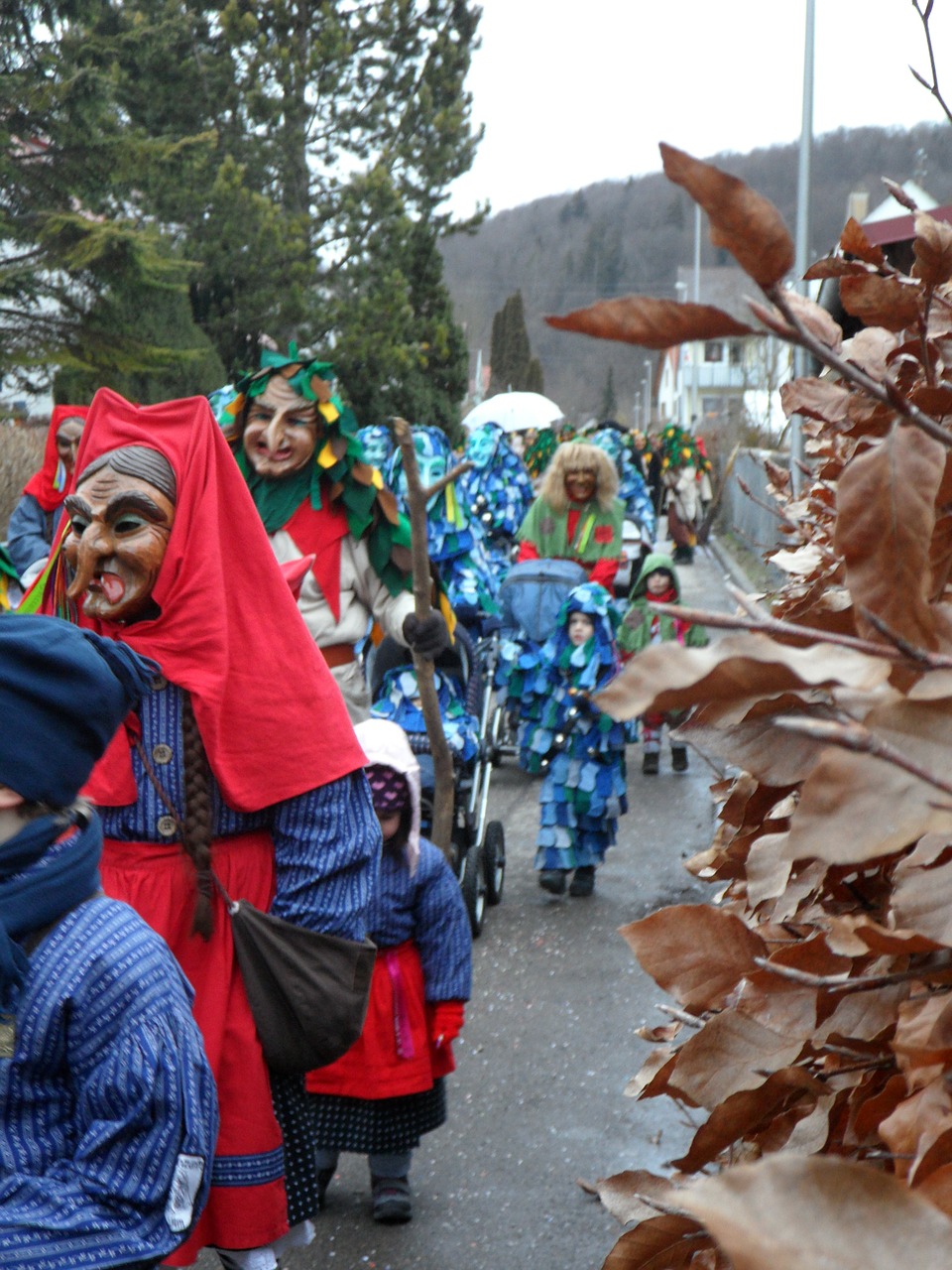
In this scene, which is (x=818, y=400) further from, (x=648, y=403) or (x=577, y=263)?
(x=577, y=263)

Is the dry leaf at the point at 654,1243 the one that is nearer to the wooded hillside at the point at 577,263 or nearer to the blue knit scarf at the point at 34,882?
the blue knit scarf at the point at 34,882

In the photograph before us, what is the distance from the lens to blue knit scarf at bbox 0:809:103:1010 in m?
1.74

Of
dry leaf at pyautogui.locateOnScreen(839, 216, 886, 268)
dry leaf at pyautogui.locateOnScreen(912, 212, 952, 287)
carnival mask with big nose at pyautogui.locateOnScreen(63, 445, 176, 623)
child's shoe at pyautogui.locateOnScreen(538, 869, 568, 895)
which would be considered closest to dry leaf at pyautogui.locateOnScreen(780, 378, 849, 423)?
dry leaf at pyautogui.locateOnScreen(839, 216, 886, 268)

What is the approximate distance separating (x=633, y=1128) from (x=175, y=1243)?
111 inches

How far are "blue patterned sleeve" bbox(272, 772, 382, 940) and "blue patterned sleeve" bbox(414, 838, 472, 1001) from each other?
1289mm

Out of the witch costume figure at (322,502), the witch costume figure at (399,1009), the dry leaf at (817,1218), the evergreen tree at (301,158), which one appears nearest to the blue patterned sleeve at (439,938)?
the witch costume figure at (399,1009)

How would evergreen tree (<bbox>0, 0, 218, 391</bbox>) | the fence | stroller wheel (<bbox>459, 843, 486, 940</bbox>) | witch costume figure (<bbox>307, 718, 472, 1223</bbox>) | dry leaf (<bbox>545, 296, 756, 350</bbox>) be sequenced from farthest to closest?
the fence < evergreen tree (<bbox>0, 0, 218, 391</bbox>) < stroller wheel (<bbox>459, 843, 486, 940</bbox>) < witch costume figure (<bbox>307, 718, 472, 1223</bbox>) < dry leaf (<bbox>545, 296, 756, 350</bbox>)

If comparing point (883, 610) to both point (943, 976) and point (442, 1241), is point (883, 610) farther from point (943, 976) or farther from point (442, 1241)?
point (442, 1241)

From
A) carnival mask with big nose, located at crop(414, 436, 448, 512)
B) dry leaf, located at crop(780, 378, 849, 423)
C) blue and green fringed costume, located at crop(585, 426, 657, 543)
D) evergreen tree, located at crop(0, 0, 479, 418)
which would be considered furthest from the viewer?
evergreen tree, located at crop(0, 0, 479, 418)

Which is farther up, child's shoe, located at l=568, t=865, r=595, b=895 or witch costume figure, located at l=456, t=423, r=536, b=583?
witch costume figure, located at l=456, t=423, r=536, b=583

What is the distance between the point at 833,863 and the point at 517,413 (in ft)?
53.4

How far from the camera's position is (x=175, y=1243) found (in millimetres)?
1797

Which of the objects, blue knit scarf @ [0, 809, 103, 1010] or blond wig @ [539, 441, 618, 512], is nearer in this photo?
blue knit scarf @ [0, 809, 103, 1010]

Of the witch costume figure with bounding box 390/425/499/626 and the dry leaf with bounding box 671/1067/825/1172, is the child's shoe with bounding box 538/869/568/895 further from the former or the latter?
the dry leaf with bounding box 671/1067/825/1172
